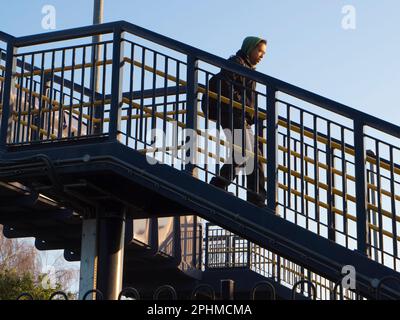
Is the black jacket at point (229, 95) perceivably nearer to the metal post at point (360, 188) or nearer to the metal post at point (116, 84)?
the metal post at point (116, 84)

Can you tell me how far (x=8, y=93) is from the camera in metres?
10.3

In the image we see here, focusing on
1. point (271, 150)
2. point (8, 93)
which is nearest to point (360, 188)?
point (271, 150)

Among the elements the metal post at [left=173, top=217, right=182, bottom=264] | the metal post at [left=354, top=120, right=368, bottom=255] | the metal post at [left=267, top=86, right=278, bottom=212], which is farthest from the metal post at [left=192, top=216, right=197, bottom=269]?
the metal post at [left=354, top=120, right=368, bottom=255]

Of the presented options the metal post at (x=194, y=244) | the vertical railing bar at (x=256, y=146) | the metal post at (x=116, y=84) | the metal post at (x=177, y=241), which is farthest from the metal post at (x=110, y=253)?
the metal post at (x=194, y=244)

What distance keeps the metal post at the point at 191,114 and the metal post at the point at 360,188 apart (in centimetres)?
170

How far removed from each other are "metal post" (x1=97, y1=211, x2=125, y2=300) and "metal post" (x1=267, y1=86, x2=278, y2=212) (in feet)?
8.09

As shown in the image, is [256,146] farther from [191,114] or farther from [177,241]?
[177,241]

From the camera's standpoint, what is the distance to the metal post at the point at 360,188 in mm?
8594

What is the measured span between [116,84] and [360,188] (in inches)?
115

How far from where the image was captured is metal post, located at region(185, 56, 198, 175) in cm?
930
